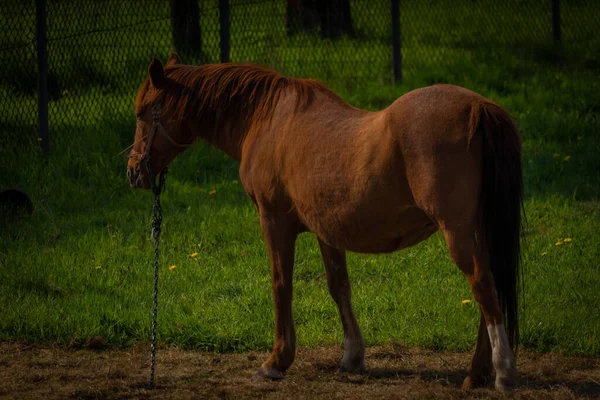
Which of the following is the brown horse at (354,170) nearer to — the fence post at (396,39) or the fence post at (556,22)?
the fence post at (396,39)

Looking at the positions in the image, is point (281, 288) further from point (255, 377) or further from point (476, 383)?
point (476, 383)

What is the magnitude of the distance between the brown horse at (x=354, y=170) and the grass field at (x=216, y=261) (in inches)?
33.7

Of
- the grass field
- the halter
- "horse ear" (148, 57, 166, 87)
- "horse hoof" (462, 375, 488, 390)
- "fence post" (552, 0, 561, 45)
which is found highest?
"horse ear" (148, 57, 166, 87)

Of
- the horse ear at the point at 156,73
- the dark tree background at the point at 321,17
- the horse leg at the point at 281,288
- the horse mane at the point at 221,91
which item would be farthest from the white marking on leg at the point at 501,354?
the dark tree background at the point at 321,17

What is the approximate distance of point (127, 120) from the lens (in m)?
10.4

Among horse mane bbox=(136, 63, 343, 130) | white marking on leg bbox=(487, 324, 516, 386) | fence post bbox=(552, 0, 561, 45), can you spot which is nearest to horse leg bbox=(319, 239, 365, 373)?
horse mane bbox=(136, 63, 343, 130)

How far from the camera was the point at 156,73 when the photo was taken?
5625 millimetres

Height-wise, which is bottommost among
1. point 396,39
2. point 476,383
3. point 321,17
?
point 476,383

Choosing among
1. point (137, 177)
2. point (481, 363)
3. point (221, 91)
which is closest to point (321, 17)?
point (221, 91)

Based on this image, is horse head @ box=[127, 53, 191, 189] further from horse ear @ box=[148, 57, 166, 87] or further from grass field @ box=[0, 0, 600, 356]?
grass field @ box=[0, 0, 600, 356]

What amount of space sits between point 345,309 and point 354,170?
1.08 metres

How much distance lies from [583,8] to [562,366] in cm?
1132

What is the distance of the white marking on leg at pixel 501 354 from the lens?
462cm

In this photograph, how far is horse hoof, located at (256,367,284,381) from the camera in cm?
541
